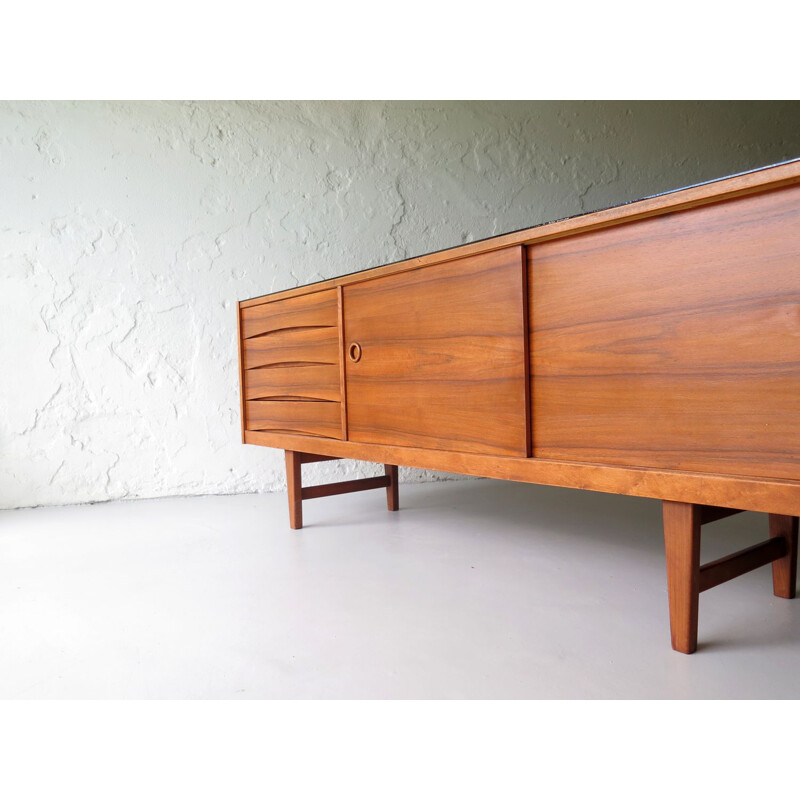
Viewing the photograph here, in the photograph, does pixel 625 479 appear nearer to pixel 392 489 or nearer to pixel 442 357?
pixel 442 357

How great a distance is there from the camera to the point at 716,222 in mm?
1082

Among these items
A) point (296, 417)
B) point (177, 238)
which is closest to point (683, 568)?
point (296, 417)

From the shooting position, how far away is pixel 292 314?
2188mm

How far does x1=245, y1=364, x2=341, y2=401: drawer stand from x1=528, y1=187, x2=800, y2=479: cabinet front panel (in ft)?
2.66

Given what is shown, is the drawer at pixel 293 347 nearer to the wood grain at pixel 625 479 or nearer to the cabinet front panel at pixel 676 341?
the wood grain at pixel 625 479

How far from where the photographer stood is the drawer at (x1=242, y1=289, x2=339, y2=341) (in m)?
2.02

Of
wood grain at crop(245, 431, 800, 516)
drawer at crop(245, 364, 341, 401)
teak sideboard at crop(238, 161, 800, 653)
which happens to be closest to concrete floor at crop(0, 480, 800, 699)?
teak sideboard at crop(238, 161, 800, 653)

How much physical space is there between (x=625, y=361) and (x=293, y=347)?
1239mm

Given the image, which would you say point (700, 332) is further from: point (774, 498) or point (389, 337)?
point (389, 337)

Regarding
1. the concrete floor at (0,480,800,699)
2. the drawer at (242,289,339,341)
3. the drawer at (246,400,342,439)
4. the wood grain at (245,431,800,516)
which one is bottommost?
the concrete floor at (0,480,800,699)

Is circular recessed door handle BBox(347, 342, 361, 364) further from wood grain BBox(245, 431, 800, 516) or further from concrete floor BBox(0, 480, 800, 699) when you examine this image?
concrete floor BBox(0, 480, 800, 699)

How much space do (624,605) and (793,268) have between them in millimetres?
853

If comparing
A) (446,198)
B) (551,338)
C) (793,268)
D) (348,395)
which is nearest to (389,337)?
(348,395)

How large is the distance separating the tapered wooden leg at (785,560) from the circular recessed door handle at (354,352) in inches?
42.9
